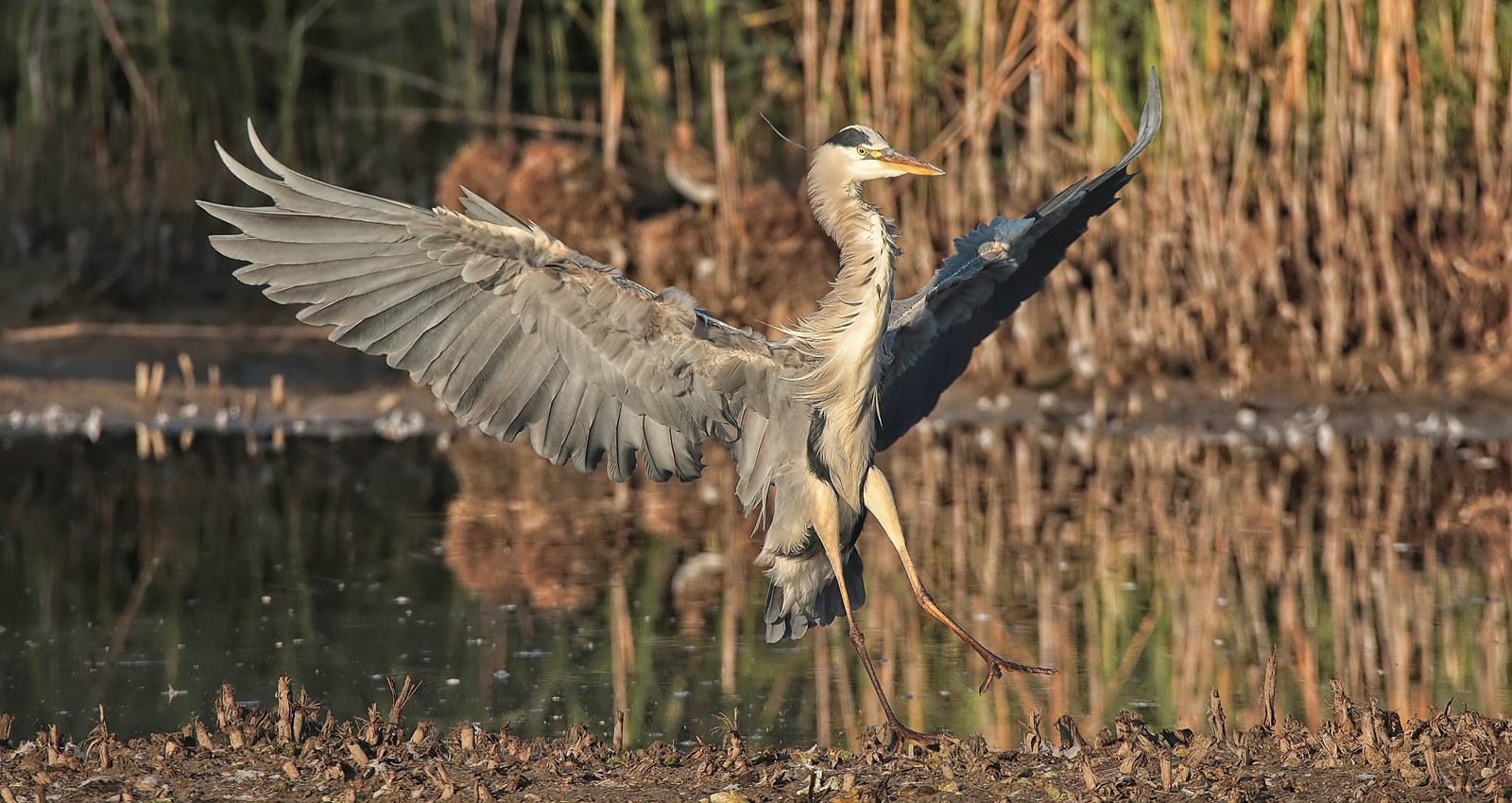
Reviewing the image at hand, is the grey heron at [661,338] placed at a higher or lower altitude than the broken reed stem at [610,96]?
lower

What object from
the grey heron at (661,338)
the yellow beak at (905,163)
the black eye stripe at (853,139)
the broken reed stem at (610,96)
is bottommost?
the grey heron at (661,338)

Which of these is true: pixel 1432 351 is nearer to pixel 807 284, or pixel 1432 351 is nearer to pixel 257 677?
pixel 807 284

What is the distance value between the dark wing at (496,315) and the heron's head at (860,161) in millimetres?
527

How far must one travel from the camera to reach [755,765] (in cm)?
404

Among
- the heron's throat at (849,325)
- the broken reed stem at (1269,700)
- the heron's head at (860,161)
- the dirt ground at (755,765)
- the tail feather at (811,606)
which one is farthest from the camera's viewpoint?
the tail feather at (811,606)

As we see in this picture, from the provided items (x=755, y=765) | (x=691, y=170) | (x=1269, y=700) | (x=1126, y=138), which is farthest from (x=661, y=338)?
(x=691, y=170)

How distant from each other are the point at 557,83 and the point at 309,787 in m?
8.46

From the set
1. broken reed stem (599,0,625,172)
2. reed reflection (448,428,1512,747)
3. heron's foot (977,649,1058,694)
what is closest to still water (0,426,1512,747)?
reed reflection (448,428,1512,747)

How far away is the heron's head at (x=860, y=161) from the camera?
15.9 feet

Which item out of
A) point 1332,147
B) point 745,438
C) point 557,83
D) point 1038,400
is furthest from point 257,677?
point 557,83

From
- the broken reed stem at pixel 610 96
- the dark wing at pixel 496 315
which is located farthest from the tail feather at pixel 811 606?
the broken reed stem at pixel 610 96

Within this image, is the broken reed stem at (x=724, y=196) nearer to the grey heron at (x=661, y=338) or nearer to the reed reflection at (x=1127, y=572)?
the reed reflection at (x=1127, y=572)

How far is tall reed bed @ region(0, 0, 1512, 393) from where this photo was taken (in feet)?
30.5

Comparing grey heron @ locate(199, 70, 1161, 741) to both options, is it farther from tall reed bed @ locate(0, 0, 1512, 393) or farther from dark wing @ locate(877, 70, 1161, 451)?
tall reed bed @ locate(0, 0, 1512, 393)
